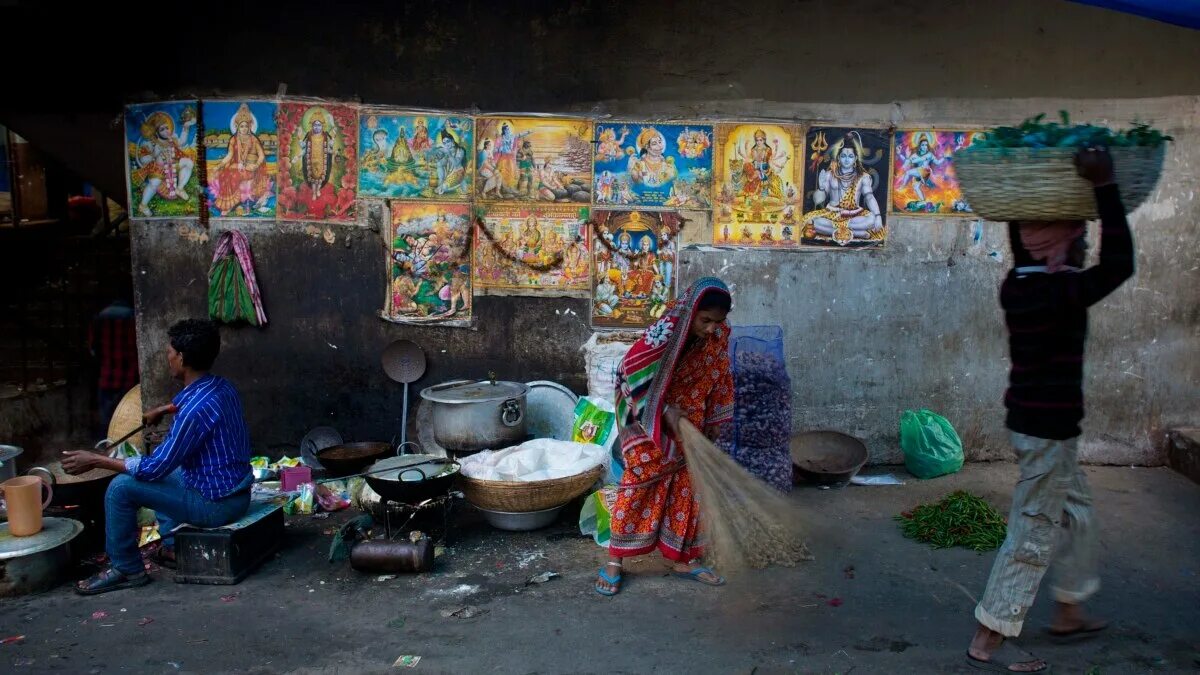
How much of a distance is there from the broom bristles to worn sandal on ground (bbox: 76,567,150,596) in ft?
10.2

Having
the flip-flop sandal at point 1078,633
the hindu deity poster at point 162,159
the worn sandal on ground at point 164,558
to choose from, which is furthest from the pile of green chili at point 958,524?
the hindu deity poster at point 162,159

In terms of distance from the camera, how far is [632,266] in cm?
689

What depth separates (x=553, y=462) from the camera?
584 cm

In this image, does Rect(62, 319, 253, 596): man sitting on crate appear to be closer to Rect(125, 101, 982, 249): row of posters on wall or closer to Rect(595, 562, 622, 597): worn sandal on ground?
Rect(595, 562, 622, 597): worn sandal on ground

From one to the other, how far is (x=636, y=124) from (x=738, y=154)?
817 mm

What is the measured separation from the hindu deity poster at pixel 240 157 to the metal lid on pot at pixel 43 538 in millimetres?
2723

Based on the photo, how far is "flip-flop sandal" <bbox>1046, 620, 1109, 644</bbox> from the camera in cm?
412

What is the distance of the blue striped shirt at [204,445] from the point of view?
4715mm

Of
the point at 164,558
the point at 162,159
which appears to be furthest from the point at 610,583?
the point at 162,159

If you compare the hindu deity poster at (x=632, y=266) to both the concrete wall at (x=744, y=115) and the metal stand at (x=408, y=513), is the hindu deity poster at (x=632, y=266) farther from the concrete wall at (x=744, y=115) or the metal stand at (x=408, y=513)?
the metal stand at (x=408, y=513)

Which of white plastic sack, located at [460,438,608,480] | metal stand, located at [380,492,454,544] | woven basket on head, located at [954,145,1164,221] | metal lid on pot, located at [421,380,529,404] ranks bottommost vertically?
metal stand, located at [380,492,454,544]

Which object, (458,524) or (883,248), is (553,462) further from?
(883,248)

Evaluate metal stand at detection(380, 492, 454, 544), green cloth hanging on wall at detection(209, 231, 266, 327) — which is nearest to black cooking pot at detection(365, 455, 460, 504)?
metal stand at detection(380, 492, 454, 544)

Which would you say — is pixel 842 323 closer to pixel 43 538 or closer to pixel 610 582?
pixel 610 582
